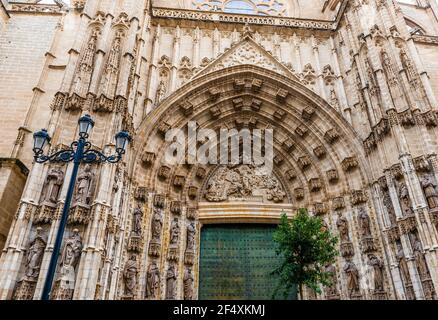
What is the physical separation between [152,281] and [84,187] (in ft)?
10.5

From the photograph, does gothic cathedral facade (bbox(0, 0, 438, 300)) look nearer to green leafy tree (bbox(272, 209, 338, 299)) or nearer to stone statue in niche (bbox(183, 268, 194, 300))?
stone statue in niche (bbox(183, 268, 194, 300))

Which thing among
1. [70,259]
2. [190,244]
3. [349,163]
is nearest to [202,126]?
[190,244]

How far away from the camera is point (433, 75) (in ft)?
40.4

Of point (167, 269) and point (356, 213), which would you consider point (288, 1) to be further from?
point (167, 269)

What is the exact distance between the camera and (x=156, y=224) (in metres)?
9.77

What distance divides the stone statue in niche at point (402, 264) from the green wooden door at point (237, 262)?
10.6 feet

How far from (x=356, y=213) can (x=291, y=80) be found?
5070 millimetres

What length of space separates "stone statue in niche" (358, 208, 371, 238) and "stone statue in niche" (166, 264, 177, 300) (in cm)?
549

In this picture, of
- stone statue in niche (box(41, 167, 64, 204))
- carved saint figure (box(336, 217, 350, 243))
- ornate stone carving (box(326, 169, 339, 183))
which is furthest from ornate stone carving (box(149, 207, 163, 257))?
ornate stone carving (box(326, 169, 339, 183))

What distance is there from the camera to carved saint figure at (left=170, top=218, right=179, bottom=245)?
9961 mm

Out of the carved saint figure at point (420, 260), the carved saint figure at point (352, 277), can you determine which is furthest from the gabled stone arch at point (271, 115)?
the carved saint figure at point (420, 260)

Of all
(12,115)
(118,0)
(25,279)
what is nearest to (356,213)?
(25,279)

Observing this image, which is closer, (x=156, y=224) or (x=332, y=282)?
(x=332, y=282)

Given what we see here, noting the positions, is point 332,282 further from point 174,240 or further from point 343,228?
point 174,240
